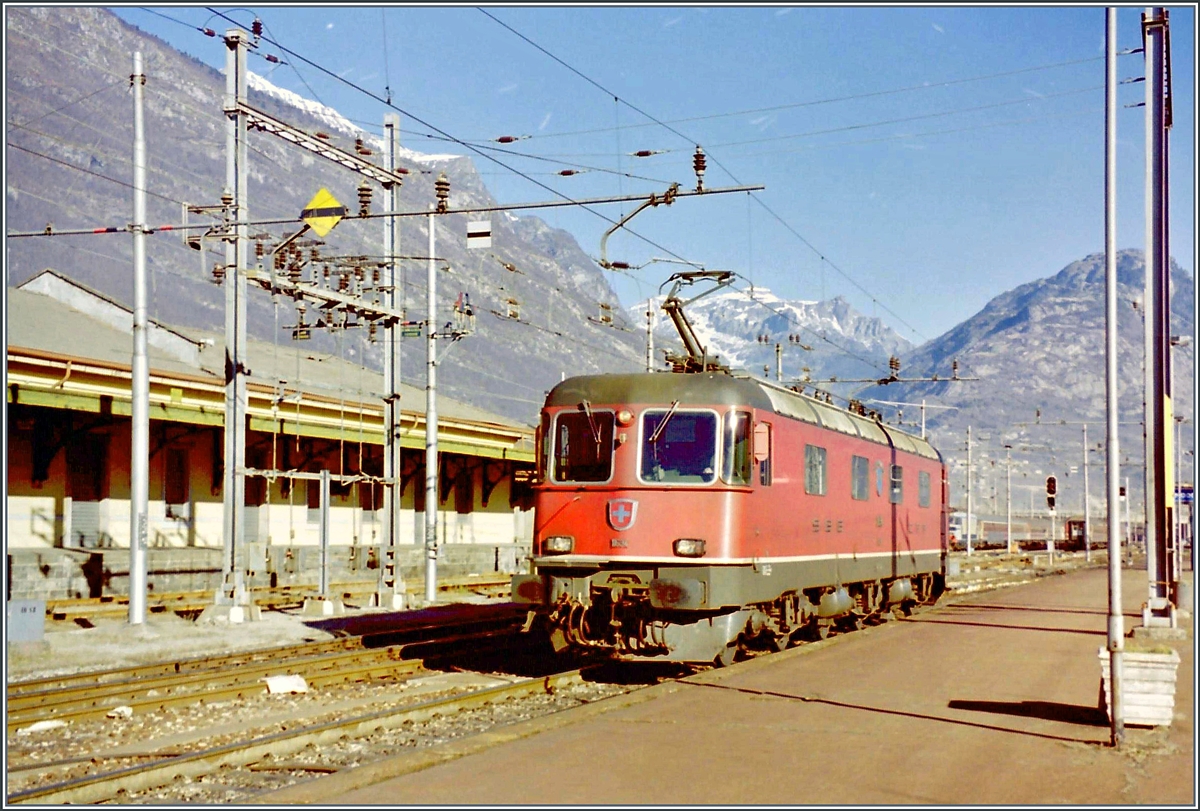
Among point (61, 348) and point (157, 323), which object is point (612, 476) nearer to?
point (61, 348)

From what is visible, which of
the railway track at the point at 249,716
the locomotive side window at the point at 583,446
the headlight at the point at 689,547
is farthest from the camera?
the locomotive side window at the point at 583,446

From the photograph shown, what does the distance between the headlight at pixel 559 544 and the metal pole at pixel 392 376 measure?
1098cm

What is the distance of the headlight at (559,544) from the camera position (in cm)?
1689

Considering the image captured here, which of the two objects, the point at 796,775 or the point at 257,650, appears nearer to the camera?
the point at 796,775

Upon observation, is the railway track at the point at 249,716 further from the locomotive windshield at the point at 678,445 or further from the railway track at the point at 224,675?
the locomotive windshield at the point at 678,445

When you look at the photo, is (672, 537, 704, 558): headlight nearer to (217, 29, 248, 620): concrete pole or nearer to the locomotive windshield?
the locomotive windshield

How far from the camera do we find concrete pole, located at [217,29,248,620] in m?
22.8

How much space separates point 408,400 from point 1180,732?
34.6 m

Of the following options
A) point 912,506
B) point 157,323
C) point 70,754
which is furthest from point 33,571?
point 912,506

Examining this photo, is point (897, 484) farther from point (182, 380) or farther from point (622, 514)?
point (182, 380)

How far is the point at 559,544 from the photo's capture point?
16938 millimetres

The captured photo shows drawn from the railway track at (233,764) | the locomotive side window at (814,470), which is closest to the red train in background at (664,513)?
the locomotive side window at (814,470)

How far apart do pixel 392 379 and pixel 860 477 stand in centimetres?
1057

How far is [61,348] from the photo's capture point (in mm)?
29859
